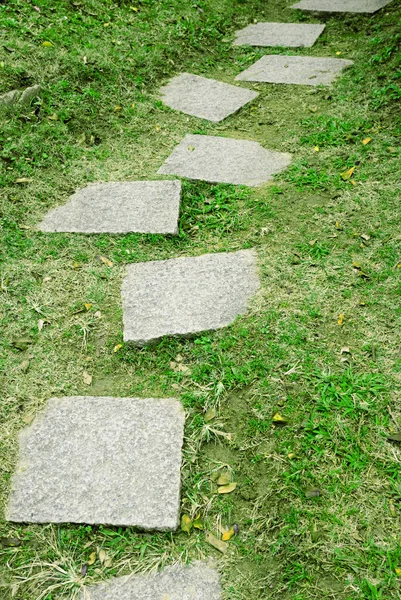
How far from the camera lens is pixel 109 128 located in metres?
3.82

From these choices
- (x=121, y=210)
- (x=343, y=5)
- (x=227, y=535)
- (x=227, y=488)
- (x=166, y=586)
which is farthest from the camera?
(x=343, y=5)

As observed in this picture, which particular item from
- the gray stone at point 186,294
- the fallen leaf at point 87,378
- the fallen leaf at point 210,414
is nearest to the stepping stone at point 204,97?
the gray stone at point 186,294

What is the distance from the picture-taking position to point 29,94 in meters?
3.63

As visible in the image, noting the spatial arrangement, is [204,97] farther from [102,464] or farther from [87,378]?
[102,464]

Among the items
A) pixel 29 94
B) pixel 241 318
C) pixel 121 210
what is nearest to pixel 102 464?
pixel 241 318

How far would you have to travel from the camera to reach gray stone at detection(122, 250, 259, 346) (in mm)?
2430

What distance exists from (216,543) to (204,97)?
3559 millimetres

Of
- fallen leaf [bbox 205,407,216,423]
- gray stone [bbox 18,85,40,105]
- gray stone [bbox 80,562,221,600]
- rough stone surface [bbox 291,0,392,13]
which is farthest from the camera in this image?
rough stone surface [bbox 291,0,392,13]

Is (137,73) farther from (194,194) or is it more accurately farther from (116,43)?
(194,194)

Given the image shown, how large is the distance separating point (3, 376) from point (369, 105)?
3081 mm

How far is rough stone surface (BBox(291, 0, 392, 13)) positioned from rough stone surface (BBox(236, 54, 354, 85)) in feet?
3.55

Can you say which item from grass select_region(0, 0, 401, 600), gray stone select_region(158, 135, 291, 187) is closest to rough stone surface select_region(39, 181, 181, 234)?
grass select_region(0, 0, 401, 600)

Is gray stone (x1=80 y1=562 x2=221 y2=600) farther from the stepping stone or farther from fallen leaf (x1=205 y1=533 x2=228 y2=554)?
the stepping stone

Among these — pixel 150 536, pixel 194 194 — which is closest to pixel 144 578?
pixel 150 536
